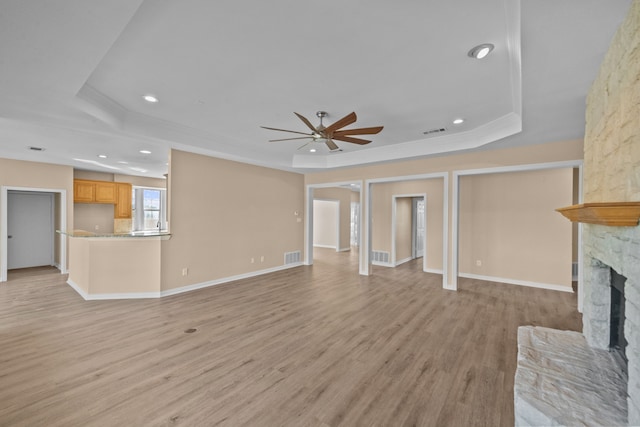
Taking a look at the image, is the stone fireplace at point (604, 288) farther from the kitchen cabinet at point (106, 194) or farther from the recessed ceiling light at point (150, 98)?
the kitchen cabinet at point (106, 194)

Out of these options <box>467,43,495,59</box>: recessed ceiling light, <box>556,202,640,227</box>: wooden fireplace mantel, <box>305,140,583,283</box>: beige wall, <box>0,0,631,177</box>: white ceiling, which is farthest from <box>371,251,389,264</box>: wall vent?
<box>556,202,640,227</box>: wooden fireplace mantel

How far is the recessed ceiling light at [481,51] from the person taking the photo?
86.5 inches

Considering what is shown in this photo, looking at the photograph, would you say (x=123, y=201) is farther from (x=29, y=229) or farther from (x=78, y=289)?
(x=78, y=289)

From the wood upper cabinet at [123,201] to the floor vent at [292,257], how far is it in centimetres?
470

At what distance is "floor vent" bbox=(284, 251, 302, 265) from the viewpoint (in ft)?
23.5

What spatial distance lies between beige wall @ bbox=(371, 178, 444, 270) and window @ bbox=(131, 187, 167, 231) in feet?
21.1

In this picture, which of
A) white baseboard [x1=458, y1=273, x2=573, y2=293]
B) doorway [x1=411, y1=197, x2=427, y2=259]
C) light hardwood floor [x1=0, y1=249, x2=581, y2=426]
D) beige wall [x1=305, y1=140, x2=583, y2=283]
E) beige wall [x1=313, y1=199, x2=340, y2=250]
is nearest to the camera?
light hardwood floor [x1=0, y1=249, x2=581, y2=426]

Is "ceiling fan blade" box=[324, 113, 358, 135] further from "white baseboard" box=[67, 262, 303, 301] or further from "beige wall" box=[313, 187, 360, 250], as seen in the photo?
"beige wall" box=[313, 187, 360, 250]

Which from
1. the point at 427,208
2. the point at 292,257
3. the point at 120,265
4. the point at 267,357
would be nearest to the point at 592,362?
the point at 267,357

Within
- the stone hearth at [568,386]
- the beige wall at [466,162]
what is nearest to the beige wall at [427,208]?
the beige wall at [466,162]

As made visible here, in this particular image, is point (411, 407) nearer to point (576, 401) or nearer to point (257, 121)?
point (576, 401)

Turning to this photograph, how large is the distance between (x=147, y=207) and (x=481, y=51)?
9.01m

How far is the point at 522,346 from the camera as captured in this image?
98.4 inches

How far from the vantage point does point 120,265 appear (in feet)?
15.0
